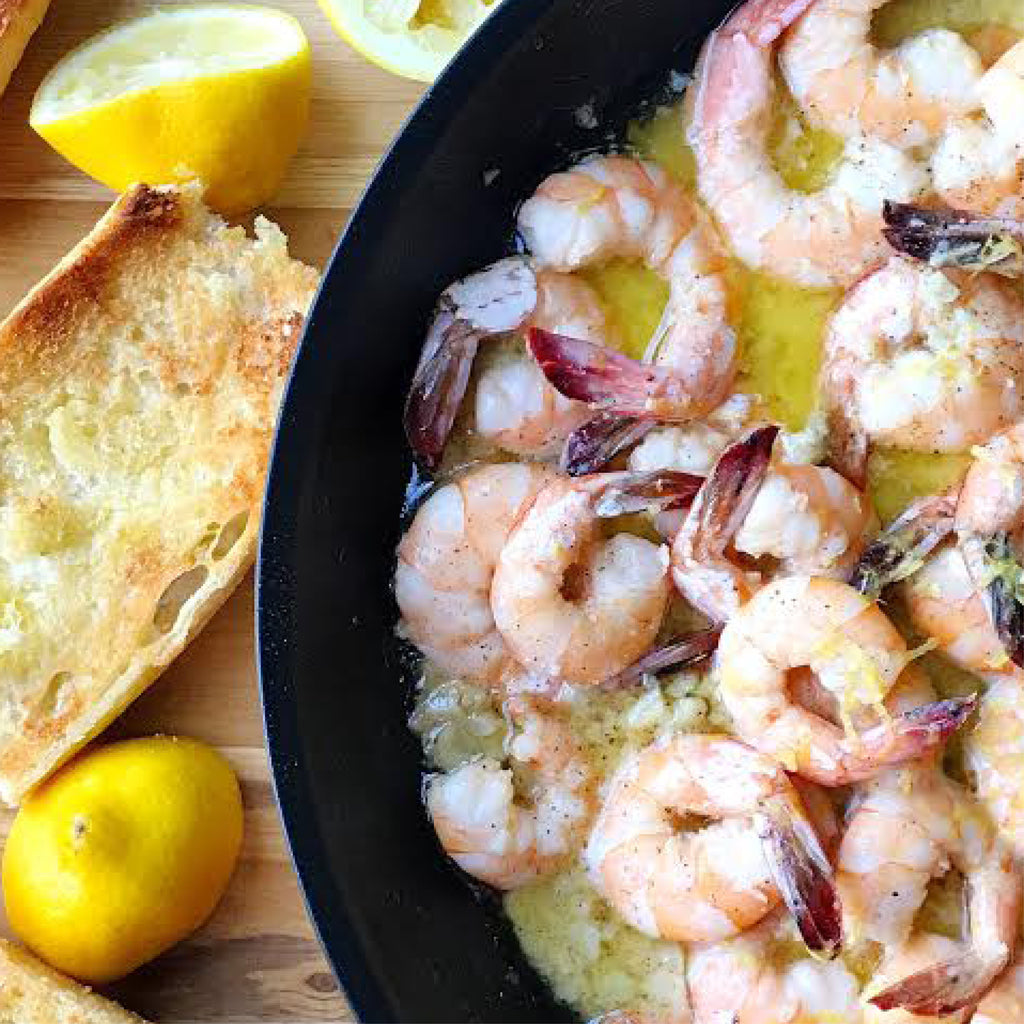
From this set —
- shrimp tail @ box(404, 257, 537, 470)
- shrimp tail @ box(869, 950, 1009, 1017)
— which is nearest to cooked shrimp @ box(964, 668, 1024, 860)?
shrimp tail @ box(869, 950, 1009, 1017)

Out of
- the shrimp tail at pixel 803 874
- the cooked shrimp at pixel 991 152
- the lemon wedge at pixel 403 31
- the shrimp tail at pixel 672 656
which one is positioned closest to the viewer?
the shrimp tail at pixel 803 874


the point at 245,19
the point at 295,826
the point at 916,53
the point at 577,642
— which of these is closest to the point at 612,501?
the point at 577,642

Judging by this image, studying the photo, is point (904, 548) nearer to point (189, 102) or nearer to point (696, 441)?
point (696, 441)

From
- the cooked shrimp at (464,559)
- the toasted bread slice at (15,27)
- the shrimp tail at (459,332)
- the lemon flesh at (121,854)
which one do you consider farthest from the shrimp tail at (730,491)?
the toasted bread slice at (15,27)

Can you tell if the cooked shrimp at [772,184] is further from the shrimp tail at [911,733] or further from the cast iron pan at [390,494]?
the shrimp tail at [911,733]

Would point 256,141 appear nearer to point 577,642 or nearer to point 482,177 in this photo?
point 482,177
